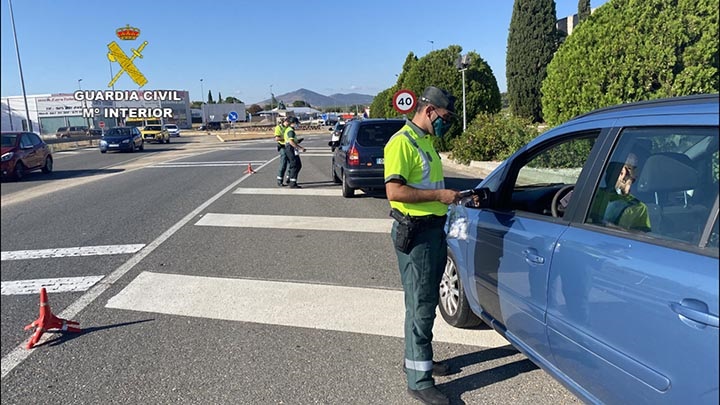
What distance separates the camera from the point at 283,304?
471 centimetres

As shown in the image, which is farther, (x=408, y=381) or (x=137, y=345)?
(x=137, y=345)

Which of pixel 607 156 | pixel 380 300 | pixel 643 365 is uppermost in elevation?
pixel 607 156

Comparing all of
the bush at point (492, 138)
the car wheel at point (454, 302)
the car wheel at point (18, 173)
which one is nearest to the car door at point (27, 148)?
the car wheel at point (18, 173)

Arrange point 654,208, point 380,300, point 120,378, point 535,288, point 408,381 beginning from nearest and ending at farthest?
point 654,208 < point 535,288 < point 408,381 < point 120,378 < point 380,300

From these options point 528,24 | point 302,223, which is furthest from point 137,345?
point 528,24

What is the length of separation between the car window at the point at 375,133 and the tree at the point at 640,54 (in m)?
3.98

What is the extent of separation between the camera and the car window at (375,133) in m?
10.7

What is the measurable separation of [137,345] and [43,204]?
7.80 m

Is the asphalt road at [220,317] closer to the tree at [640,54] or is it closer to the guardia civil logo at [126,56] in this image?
the guardia civil logo at [126,56]

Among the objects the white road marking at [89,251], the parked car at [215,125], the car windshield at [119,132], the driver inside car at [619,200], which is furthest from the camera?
the parked car at [215,125]

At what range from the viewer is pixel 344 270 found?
5.73 metres

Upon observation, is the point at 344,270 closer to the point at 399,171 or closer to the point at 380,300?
the point at 380,300

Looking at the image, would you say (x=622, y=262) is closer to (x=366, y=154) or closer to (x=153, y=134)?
(x=366, y=154)

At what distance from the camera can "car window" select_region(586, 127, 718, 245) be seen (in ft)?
7.14
